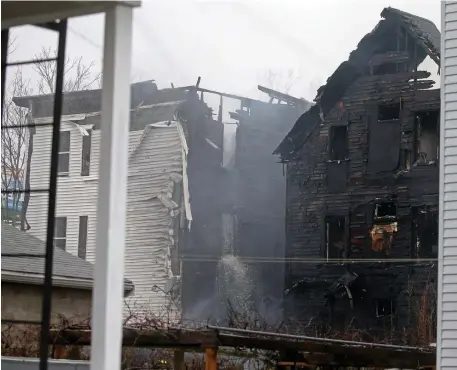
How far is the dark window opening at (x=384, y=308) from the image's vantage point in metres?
15.8

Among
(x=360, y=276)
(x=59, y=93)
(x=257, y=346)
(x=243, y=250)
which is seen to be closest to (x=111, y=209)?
(x=59, y=93)

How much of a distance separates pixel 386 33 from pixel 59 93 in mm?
15021

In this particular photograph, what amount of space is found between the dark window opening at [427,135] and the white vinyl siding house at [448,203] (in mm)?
8627

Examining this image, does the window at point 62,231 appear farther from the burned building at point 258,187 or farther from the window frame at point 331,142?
the window frame at point 331,142

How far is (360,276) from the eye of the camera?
A: 16.1 metres

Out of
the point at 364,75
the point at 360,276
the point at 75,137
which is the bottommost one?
the point at 360,276

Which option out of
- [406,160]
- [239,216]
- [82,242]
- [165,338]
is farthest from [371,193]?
[165,338]

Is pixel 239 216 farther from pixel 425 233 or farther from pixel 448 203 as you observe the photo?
pixel 448 203

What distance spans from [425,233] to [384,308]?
159cm

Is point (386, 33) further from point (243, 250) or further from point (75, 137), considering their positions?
point (75, 137)

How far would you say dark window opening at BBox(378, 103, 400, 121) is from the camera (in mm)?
16250

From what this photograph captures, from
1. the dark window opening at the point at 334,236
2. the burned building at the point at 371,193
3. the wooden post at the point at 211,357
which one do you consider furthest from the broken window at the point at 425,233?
the wooden post at the point at 211,357

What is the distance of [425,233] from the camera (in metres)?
15.5

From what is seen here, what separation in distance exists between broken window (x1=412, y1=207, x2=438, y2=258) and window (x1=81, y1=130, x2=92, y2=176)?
719 centimetres
